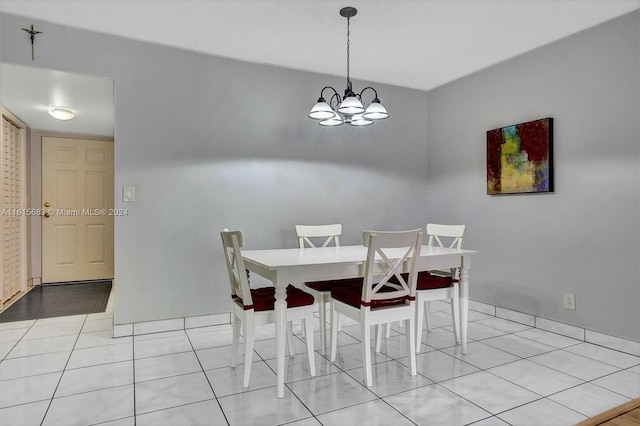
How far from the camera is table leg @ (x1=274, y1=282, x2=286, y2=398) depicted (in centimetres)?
208

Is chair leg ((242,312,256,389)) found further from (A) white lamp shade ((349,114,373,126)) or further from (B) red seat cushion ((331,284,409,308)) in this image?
(A) white lamp shade ((349,114,373,126))

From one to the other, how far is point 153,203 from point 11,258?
2230 mm

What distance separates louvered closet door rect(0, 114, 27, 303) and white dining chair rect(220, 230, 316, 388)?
9.70ft

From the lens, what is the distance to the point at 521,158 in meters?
3.40

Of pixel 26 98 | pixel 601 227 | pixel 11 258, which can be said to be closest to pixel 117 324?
pixel 11 258

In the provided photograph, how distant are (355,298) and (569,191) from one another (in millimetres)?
2028

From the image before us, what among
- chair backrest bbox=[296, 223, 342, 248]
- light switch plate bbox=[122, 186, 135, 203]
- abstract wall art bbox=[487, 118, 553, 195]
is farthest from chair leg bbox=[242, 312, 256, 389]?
abstract wall art bbox=[487, 118, 553, 195]

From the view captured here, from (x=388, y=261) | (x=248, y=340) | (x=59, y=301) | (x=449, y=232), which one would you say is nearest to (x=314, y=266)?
(x=388, y=261)

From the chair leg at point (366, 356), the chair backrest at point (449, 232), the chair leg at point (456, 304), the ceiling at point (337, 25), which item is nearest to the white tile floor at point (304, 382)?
the chair leg at point (366, 356)

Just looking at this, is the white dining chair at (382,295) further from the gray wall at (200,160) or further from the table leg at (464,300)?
the gray wall at (200,160)

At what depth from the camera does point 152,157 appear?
3.18 metres

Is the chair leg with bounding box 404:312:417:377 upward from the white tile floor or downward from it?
upward

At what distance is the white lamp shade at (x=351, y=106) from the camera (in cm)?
→ 250

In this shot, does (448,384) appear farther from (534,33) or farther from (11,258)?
(11,258)
